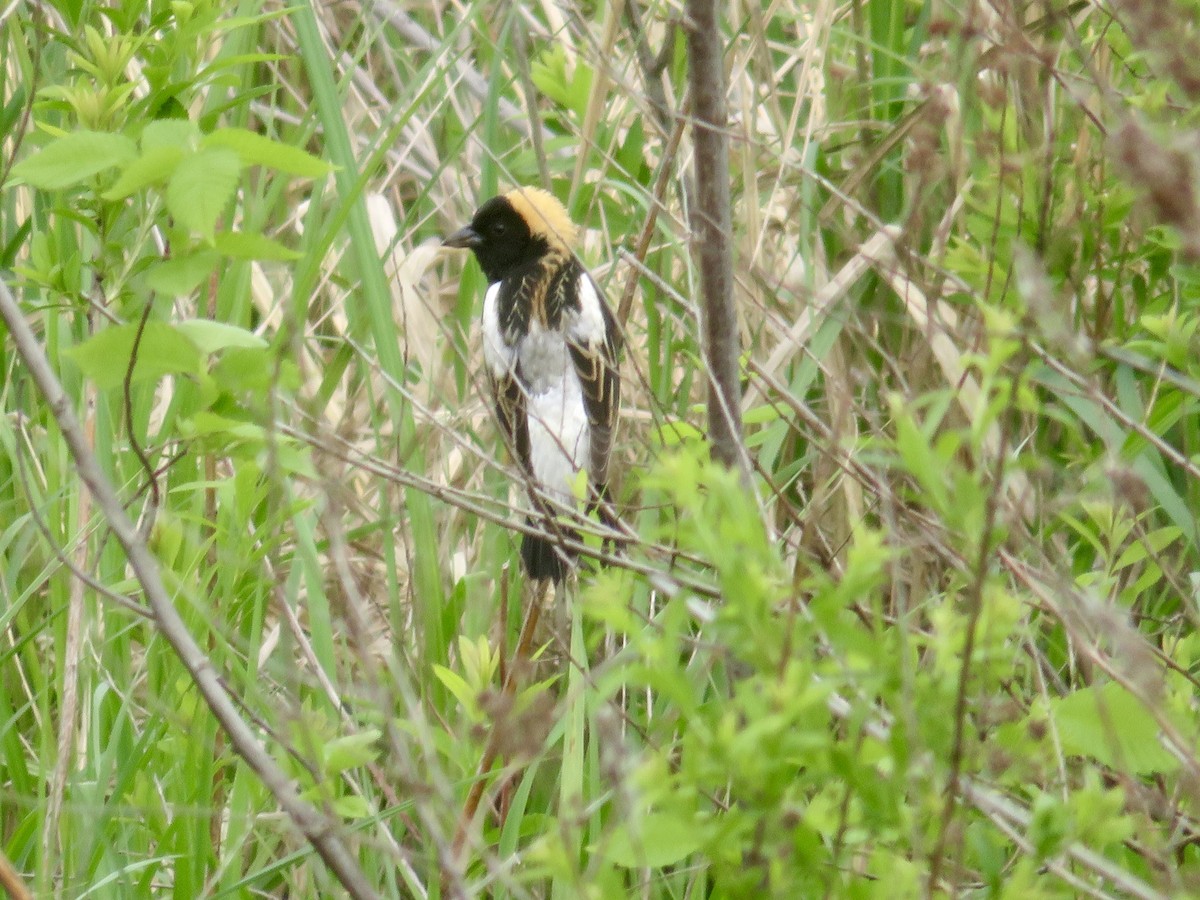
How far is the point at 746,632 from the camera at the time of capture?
1.05 metres

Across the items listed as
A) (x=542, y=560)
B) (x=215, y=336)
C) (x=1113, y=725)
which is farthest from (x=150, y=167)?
(x=542, y=560)

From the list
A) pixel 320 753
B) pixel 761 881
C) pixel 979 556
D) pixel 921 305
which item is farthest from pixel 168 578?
pixel 921 305

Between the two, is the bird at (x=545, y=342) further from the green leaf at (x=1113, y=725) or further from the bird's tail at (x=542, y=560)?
the green leaf at (x=1113, y=725)

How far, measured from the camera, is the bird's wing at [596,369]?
11.4 feet

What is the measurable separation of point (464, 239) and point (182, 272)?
2.31 metres

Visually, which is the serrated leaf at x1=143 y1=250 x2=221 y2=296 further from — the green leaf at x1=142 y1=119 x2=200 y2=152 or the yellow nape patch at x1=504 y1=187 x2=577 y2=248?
the yellow nape patch at x1=504 y1=187 x2=577 y2=248

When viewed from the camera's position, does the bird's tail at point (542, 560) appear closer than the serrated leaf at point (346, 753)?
No

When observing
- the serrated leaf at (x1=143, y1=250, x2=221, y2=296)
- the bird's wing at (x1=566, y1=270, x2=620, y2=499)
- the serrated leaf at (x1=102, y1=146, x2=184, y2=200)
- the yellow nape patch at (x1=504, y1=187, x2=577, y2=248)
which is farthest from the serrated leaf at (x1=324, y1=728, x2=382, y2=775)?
the bird's wing at (x1=566, y1=270, x2=620, y2=499)

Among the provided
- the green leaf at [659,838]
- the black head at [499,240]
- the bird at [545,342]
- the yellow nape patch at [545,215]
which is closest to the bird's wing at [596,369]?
the bird at [545,342]

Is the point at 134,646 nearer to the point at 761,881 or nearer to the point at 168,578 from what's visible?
the point at 168,578

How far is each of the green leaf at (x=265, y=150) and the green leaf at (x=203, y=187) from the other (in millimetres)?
25

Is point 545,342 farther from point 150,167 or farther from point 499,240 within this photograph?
point 150,167

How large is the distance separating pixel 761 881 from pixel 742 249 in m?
1.76

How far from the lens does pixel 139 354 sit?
4.57 ft
